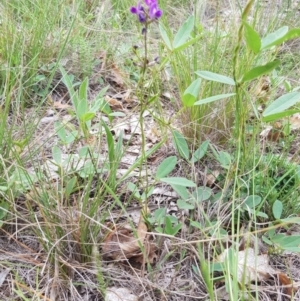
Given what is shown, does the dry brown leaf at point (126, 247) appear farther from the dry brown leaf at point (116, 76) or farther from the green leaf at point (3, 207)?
the dry brown leaf at point (116, 76)

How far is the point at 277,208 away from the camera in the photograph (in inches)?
40.5

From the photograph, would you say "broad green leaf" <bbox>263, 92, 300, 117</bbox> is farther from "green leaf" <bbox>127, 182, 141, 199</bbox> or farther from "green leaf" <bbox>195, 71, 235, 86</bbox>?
"green leaf" <bbox>127, 182, 141, 199</bbox>

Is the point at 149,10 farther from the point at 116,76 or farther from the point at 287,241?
the point at 116,76

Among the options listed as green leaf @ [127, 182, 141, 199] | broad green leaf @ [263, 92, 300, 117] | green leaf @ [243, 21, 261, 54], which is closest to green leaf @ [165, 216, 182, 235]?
green leaf @ [127, 182, 141, 199]

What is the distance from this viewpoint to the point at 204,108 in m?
1.30

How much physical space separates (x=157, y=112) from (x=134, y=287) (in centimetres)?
70

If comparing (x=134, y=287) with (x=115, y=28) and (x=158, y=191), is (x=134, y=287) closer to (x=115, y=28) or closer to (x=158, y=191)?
(x=158, y=191)

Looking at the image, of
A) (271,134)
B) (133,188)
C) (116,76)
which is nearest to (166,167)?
(133,188)

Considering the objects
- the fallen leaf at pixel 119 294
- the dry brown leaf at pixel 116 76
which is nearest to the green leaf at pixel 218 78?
the fallen leaf at pixel 119 294

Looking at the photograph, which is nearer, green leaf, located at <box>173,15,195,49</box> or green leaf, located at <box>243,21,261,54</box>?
green leaf, located at <box>243,21,261,54</box>

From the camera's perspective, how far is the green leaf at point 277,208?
102 centimetres

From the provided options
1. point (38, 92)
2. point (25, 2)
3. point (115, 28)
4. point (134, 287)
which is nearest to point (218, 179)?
point (134, 287)

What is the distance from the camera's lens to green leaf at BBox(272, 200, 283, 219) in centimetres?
102

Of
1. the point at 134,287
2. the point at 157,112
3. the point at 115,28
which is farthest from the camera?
the point at 115,28
